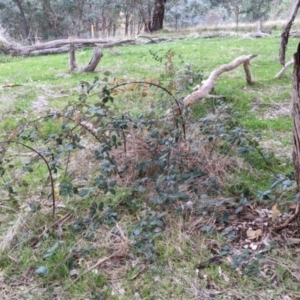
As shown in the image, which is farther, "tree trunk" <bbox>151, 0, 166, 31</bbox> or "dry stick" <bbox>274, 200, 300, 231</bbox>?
"tree trunk" <bbox>151, 0, 166, 31</bbox>

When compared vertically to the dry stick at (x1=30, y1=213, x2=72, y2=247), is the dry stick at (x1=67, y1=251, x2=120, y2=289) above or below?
below

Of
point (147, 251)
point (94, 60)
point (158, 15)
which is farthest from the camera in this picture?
point (158, 15)

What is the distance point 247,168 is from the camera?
320cm

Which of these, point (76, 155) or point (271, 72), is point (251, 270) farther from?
point (271, 72)

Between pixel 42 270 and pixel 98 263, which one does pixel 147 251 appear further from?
pixel 42 270

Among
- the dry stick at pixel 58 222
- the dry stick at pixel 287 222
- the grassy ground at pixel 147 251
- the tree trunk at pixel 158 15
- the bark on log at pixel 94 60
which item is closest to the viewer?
the grassy ground at pixel 147 251

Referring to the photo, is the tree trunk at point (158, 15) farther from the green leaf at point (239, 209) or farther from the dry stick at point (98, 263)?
the dry stick at point (98, 263)

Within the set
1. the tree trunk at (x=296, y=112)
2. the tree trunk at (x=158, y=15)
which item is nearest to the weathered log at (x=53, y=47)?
Answer: the tree trunk at (x=158, y=15)

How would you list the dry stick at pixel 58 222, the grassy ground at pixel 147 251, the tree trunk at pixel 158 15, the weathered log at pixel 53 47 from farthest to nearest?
the tree trunk at pixel 158 15 < the weathered log at pixel 53 47 < the dry stick at pixel 58 222 < the grassy ground at pixel 147 251

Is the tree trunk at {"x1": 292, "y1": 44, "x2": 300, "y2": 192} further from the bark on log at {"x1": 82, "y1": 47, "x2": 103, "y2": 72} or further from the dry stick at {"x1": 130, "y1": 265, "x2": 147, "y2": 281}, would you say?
the bark on log at {"x1": 82, "y1": 47, "x2": 103, "y2": 72}

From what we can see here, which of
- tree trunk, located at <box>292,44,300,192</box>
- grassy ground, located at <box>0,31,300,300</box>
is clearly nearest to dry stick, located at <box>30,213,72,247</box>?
grassy ground, located at <box>0,31,300,300</box>

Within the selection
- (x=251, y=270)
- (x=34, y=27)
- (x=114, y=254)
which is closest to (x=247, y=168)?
(x=251, y=270)

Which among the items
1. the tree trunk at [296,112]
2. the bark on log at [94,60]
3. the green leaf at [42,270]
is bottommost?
the green leaf at [42,270]

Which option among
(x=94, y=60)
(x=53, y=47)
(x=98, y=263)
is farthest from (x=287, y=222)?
(x=53, y=47)
